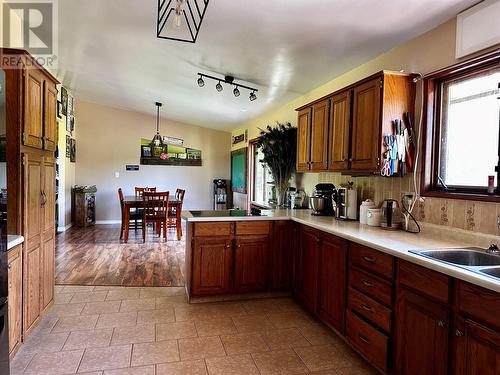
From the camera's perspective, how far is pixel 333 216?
11.5 ft

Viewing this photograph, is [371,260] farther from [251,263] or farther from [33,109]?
[33,109]

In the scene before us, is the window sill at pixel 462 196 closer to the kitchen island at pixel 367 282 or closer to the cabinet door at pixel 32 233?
the kitchen island at pixel 367 282

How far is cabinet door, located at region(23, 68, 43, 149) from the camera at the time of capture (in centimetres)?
235

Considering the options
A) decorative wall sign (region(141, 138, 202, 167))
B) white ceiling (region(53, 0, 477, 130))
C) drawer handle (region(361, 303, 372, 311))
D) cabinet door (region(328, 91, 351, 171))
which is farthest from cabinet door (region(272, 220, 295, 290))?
decorative wall sign (region(141, 138, 202, 167))

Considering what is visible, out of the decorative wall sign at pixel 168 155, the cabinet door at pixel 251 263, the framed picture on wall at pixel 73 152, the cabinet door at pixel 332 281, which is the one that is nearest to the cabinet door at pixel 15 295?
the cabinet door at pixel 251 263

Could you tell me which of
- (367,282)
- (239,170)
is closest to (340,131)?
(367,282)

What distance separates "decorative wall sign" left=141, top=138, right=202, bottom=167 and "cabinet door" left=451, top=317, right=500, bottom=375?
788 cm

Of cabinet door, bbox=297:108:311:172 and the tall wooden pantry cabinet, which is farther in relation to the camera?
cabinet door, bbox=297:108:311:172

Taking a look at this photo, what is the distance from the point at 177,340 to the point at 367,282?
4.75ft

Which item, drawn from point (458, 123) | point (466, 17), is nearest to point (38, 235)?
point (458, 123)

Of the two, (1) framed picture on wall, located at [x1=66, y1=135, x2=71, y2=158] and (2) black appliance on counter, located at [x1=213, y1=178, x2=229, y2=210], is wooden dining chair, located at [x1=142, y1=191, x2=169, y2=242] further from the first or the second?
(2) black appliance on counter, located at [x1=213, y1=178, x2=229, y2=210]

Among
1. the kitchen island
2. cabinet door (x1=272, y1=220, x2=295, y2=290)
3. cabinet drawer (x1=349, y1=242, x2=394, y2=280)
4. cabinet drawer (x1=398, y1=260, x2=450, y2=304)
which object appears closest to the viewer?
the kitchen island

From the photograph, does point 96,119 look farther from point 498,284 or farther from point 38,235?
point 498,284

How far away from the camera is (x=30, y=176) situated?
242 centimetres
